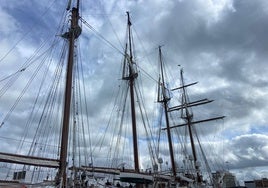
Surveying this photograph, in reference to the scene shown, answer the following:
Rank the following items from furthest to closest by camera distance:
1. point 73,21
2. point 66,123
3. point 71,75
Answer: point 73,21 < point 71,75 < point 66,123

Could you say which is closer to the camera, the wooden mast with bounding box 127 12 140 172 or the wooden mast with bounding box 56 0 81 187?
the wooden mast with bounding box 56 0 81 187

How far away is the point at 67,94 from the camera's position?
25.7 meters

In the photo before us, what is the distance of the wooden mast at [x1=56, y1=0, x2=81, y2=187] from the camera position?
75.2 ft

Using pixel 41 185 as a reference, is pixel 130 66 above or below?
above

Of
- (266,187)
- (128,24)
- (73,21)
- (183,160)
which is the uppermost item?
(128,24)

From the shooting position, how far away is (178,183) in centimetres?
4653

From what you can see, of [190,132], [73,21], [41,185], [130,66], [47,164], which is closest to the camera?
[41,185]

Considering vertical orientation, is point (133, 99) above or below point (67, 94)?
above

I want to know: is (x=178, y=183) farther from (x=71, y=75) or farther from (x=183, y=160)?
(x=71, y=75)

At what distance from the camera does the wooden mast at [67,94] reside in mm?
22922

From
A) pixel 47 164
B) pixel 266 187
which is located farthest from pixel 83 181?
pixel 266 187

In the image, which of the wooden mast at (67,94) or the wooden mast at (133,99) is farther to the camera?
the wooden mast at (133,99)

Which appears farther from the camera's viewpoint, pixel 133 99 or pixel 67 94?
pixel 133 99

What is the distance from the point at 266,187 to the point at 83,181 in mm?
83448
